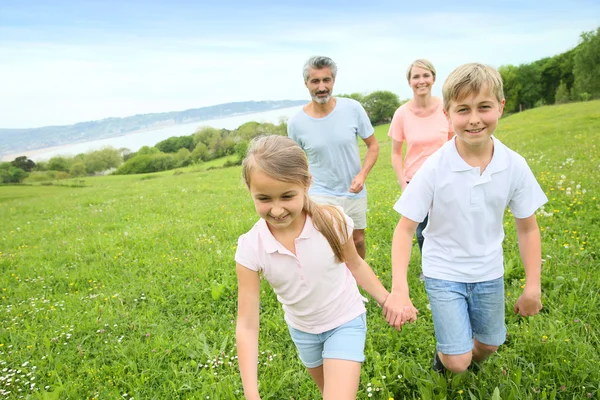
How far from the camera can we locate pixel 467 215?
8.39 ft

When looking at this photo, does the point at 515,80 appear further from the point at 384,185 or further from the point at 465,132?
the point at 465,132

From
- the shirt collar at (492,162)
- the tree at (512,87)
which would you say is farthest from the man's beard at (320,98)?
the tree at (512,87)

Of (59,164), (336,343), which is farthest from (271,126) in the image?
(336,343)

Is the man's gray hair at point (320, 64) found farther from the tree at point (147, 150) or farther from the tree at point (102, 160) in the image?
the tree at point (147, 150)

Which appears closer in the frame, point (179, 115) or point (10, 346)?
point (10, 346)

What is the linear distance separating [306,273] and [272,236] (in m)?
0.30

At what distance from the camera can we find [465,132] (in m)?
2.47

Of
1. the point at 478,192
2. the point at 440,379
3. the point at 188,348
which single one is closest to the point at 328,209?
the point at 478,192

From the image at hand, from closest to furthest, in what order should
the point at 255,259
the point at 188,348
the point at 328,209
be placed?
the point at 255,259 → the point at 328,209 → the point at 188,348

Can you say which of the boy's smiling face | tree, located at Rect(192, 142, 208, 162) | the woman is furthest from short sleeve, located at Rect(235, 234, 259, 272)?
tree, located at Rect(192, 142, 208, 162)

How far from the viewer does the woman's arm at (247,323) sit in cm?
209

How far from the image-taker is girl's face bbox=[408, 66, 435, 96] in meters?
4.82

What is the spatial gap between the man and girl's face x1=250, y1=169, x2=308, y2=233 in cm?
240

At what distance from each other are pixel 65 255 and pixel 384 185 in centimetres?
846
